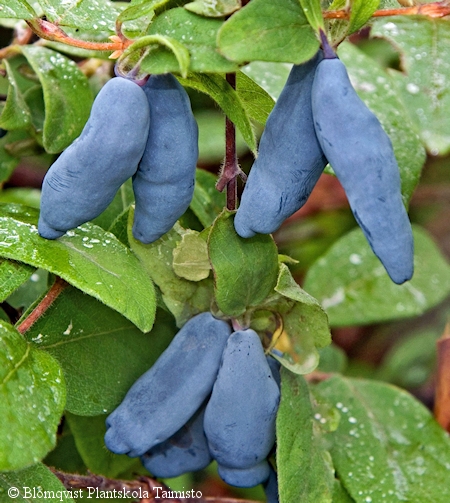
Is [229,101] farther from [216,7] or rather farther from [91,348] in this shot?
[91,348]

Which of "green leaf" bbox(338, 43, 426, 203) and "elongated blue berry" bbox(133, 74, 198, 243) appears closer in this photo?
"elongated blue berry" bbox(133, 74, 198, 243)

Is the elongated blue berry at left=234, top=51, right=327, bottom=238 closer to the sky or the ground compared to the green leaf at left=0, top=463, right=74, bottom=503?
closer to the sky

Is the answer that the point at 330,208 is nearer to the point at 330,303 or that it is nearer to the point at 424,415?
the point at 330,303

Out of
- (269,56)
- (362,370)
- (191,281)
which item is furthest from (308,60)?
(362,370)

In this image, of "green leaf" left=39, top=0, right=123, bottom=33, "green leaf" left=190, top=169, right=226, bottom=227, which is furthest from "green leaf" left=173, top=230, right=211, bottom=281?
"green leaf" left=39, top=0, right=123, bottom=33

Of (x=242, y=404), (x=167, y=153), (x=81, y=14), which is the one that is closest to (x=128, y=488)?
(x=242, y=404)

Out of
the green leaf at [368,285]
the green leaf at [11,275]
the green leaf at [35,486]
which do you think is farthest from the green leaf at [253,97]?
the green leaf at [368,285]

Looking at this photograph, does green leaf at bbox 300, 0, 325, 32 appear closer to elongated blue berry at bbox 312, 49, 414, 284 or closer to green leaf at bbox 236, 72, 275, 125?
elongated blue berry at bbox 312, 49, 414, 284
